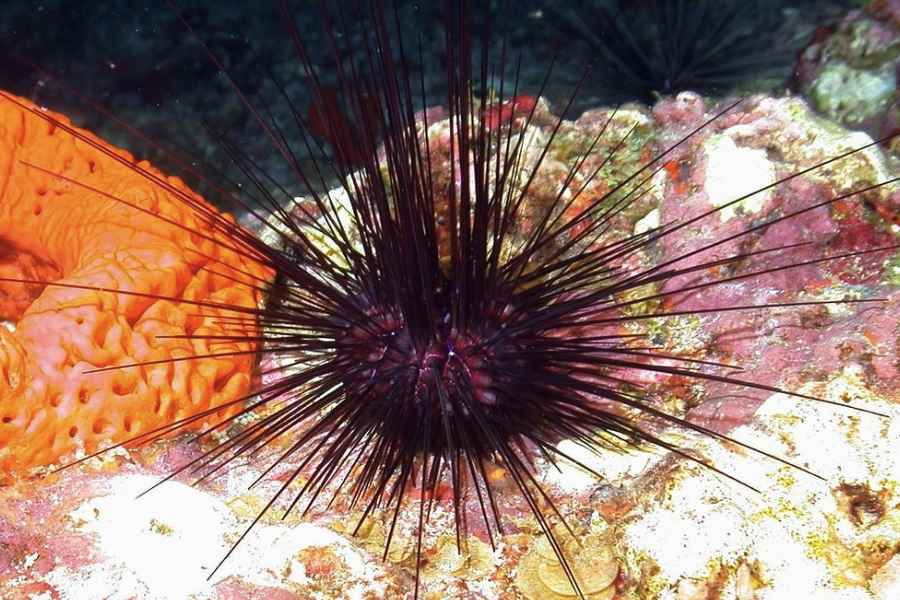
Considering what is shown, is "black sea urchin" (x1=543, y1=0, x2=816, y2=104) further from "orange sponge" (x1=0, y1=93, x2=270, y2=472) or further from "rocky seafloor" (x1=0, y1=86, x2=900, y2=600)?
"orange sponge" (x1=0, y1=93, x2=270, y2=472)

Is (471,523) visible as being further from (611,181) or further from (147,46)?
(147,46)

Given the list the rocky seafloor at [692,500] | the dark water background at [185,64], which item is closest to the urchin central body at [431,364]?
the rocky seafloor at [692,500]

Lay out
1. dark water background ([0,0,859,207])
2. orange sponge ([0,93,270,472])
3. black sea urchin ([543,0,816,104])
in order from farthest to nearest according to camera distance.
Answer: black sea urchin ([543,0,816,104]), dark water background ([0,0,859,207]), orange sponge ([0,93,270,472])

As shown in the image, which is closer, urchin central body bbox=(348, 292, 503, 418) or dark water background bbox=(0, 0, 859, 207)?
urchin central body bbox=(348, 292, 503, 418)

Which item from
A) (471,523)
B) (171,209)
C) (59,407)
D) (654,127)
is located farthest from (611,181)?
(59,407)

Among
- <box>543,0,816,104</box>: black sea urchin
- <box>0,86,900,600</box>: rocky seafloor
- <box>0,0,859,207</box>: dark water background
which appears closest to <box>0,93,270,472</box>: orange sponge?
<box>0,86,900,600</box>: rocky seafloor

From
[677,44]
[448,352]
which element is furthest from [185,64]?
[677,44]

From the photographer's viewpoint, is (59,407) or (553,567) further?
(59,407)

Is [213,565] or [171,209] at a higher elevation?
[171,209]
